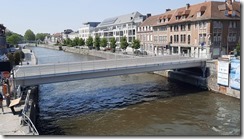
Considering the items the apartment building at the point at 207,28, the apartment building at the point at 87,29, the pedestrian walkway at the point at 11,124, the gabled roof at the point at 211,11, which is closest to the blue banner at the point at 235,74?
the apartment building at the point at 207,28

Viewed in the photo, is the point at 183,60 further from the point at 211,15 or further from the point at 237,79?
the point at 211,15

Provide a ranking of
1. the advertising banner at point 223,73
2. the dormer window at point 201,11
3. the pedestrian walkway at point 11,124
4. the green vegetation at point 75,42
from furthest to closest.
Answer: the green vegetation at point 75,42 < the dormer window at point 201,11 < the advertising banner at point 223,73 < the pedestrian walkway at point 11,124

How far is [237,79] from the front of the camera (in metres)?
26.5

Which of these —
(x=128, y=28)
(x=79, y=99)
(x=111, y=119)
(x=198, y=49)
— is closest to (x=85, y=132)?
(x=111, y=119)

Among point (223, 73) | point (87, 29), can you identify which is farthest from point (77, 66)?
point (87, 29)

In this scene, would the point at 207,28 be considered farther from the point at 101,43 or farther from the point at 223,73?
the point at 101,43

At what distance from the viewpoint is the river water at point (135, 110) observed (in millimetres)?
18781

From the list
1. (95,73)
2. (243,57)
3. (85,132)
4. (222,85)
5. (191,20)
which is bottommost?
(85,132)

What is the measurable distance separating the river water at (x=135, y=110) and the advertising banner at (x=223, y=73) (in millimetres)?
1559

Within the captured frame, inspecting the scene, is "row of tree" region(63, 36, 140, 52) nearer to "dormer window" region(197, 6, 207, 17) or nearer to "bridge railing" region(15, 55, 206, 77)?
"dormer window" region(197, 6, 207, 17)

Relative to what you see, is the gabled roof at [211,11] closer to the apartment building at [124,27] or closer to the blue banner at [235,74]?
the blue banner at [235,74]

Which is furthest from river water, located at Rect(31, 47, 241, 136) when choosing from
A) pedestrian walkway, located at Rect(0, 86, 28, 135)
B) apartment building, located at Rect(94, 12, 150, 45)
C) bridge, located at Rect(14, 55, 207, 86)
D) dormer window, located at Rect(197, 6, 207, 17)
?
apartment building, located at Rect(94, 12, 150, 45)

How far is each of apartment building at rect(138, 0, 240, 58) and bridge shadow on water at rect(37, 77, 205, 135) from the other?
11.3m

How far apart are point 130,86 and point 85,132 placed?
644 inches
